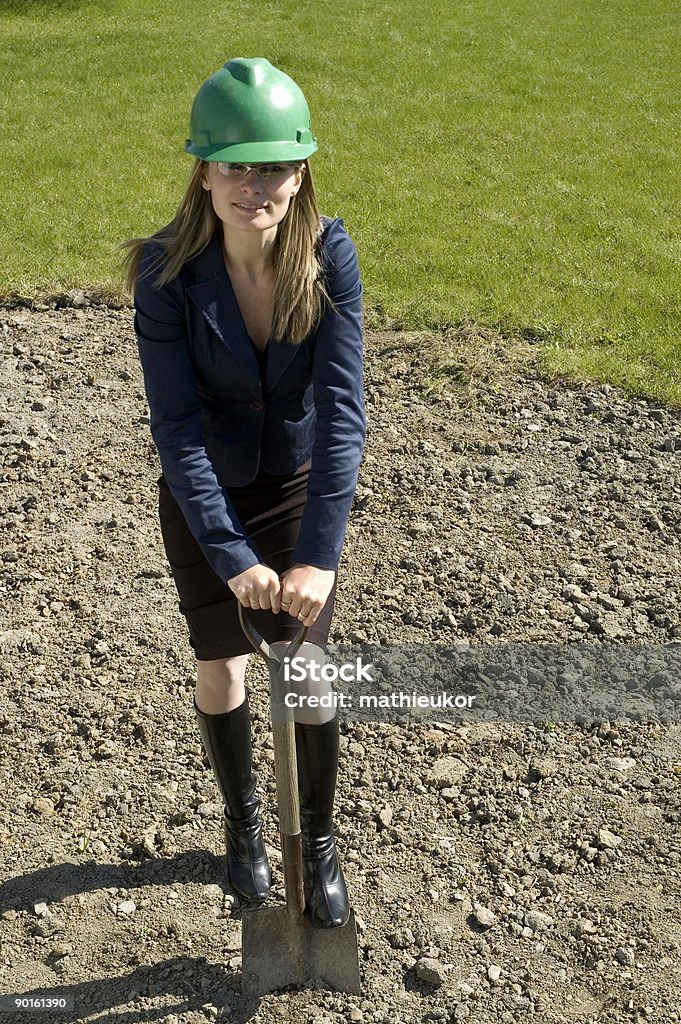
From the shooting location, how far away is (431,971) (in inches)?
113

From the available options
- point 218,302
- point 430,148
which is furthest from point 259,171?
point 430,148

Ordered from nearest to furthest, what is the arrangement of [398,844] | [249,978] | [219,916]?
1. [249,978]
2. [219,916]
3. [398,844]

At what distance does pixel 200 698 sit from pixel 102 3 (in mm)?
16334

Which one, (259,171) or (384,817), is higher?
(259,171)

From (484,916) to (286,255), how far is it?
1.85 meters

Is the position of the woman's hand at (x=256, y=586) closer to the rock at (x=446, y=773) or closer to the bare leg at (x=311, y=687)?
the bare leg at (x=311, y=687)

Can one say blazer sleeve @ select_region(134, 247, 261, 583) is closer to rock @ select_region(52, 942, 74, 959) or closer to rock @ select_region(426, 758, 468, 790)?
rock @ select_region(52, 942, 74, 959)

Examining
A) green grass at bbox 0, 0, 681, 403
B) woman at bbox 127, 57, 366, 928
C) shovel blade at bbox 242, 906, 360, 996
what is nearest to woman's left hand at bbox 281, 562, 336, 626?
woman at bbox 127, 57, 366, 928

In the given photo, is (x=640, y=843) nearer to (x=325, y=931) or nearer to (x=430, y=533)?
(x=325, y=931)

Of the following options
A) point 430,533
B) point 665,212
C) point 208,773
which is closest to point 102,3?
point 665,212

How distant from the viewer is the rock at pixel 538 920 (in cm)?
302

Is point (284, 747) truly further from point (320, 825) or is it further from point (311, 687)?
point (320, 825)

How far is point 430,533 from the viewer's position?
15.3ft

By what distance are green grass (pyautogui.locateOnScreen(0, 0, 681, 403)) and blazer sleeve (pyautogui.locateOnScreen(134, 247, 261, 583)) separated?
375 centimetres
